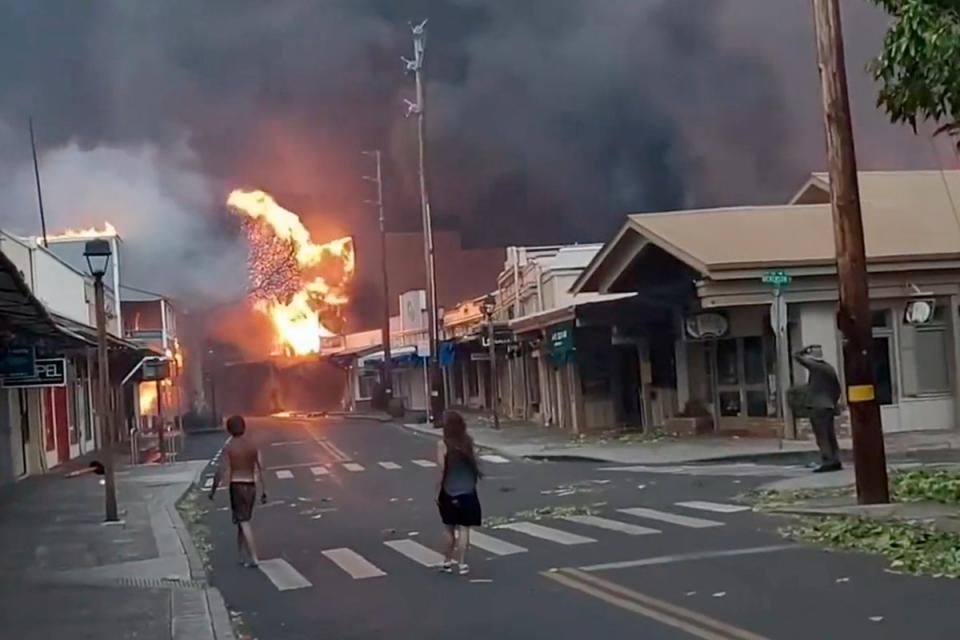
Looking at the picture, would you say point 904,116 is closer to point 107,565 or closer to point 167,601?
point 167,601

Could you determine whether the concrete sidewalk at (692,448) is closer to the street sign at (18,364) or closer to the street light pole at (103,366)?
the street light pole at (103,366)

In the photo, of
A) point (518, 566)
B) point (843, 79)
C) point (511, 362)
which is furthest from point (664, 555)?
point (511, 362)

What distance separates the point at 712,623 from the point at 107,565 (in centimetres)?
785

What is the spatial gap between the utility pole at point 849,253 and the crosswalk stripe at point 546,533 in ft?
11.1

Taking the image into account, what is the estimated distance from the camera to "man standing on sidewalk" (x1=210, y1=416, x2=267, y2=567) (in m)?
14.3

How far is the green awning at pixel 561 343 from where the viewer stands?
36.4 metres

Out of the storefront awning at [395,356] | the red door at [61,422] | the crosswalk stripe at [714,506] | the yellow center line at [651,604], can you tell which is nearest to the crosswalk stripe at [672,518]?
the crosswalk stripe at [714,506]

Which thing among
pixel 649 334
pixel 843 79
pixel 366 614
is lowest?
pixel 366 614

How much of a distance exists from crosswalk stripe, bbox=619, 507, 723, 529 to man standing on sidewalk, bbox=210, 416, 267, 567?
15.0 feet

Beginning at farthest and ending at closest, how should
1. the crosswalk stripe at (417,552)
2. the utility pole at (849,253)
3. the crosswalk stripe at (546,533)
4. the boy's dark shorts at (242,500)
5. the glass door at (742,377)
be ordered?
the glass door at (742,377) < the utility pole at (849,253) < the crosswalk stripe at (546,533) < the boy's dark shorts at (242,500) < the crosswalk stripe at (417,552)

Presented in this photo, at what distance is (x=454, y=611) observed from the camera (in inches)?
418

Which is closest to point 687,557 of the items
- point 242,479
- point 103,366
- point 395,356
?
point 242,479

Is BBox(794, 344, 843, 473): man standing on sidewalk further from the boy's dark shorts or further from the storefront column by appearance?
the boy's dark shorts

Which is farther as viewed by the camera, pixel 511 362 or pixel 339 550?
pixel 511 362
